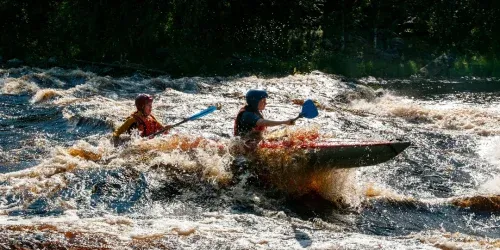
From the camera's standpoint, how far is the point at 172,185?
686 centimetres

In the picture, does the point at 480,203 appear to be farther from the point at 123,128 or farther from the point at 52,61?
the point at 52,61

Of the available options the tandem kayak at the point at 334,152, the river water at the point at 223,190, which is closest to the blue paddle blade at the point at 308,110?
the tandem kayak at the point at 334,152

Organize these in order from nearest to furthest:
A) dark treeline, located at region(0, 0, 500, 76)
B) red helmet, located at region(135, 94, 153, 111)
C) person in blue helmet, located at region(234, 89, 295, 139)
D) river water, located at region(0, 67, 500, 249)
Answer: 1. river water, located at region(0, 67, 500, 249)
2. person in blue helmet, located at region(234, 89, 295, 139)
3. red helmet, located at region(135, 94, 153, 111)
4. dark treeline, located at region(0, 0, 500, 76)

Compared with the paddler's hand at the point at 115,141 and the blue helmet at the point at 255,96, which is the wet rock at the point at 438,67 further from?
the paddler's hand at the point at 115,141

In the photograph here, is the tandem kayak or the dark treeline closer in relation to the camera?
the tandem kayak

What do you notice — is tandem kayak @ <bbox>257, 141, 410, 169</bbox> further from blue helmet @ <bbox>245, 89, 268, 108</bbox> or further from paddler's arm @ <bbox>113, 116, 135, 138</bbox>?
paddler's arm @ <bbox>113, 116, 135, 138</bbox>

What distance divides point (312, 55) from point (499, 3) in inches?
426

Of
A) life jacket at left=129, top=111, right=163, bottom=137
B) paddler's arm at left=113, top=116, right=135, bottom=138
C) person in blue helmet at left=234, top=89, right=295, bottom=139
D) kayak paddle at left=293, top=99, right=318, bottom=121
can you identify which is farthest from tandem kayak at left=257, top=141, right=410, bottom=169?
paddler's arm at left=113, top=116, right=135, bottom=138

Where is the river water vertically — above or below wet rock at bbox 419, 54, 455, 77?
below

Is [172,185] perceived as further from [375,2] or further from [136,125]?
[375,2]

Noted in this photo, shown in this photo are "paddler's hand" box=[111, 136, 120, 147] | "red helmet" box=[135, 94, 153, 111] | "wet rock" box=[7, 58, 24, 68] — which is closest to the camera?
"paddler's hand" box=[111, 136, 120, 147]

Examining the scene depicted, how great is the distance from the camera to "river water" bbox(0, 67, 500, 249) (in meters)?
5.28

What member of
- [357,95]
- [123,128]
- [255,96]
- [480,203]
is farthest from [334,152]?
[357,95]

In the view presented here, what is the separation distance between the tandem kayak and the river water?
0.53 feet
